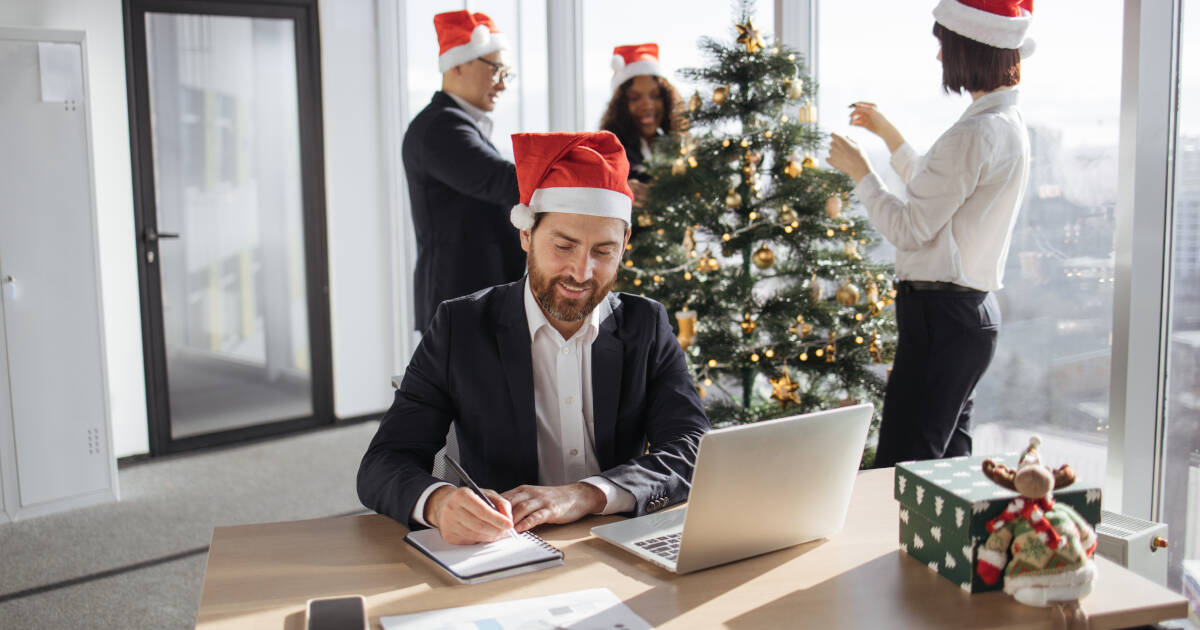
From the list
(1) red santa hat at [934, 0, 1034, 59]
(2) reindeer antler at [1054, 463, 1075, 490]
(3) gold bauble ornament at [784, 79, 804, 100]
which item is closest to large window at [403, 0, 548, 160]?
(3) gold bauble ornament at [784, 79, 804, 100]

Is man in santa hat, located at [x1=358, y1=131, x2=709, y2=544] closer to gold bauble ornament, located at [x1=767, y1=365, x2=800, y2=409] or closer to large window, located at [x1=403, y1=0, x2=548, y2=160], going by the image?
gold bauble ornament, located at [x1=767, y1=365, x2=800, y2=409]

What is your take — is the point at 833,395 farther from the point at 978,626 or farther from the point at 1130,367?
the point at 978,626

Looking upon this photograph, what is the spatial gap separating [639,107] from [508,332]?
5.33ft

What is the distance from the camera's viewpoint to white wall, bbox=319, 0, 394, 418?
5148 millimetres

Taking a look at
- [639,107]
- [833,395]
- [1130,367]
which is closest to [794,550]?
[1130,367]

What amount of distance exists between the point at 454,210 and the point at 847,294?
120 centimetres

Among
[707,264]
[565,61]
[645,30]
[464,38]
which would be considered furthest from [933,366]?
[565,61]

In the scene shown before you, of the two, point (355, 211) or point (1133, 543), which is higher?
point (355, 211)

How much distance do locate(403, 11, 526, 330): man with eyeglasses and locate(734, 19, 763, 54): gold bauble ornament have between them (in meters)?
0.77

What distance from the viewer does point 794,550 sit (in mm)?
1388

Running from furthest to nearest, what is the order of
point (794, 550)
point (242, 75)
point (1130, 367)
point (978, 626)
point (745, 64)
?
point (242, 75) < point (745, 64) < point (1130, 367) < point (794, 550) < point (978, 626)

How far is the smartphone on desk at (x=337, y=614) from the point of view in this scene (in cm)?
111

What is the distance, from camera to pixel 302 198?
5.18m

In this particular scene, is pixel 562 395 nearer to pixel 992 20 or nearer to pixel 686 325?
pixel 686 325
